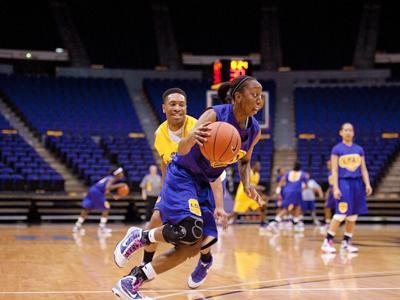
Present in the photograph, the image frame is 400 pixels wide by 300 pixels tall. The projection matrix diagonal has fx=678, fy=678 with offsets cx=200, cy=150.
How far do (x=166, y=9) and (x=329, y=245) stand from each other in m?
20.3

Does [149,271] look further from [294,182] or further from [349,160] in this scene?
[294,182]

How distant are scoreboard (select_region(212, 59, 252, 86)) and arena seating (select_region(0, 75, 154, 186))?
23.2 ft

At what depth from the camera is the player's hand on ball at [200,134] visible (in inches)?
170

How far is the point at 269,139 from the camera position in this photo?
22562mm

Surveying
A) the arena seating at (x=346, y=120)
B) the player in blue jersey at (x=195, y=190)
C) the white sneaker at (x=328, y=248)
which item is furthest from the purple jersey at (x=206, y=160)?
the arena seating at (x=346, y=120)

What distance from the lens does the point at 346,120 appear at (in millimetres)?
23078

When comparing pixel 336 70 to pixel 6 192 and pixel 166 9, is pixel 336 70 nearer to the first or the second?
pixel 166 9

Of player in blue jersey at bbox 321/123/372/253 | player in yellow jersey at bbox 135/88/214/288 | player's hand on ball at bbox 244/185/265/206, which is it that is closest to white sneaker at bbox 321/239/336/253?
player in blue jersey at bbox 321/123/372/253

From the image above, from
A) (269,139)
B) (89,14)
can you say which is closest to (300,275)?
(269,139)

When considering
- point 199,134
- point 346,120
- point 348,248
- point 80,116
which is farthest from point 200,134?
point 346,120

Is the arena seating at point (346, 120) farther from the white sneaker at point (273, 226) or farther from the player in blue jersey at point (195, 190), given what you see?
the player in blue jersey at point (195, 190)

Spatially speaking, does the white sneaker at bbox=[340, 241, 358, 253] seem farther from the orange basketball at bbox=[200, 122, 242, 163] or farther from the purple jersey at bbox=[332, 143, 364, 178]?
the orange basketball at bbox=[200, 122, 242, 163]

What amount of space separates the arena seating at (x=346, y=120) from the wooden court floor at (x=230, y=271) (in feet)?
30.9

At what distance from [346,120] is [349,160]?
1411 cm
